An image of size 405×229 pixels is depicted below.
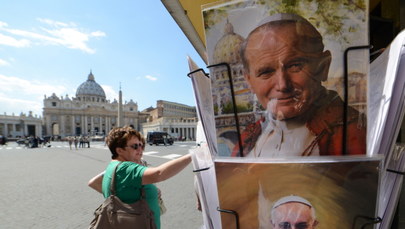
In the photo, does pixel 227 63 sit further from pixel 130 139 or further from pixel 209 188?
pixel 130 139

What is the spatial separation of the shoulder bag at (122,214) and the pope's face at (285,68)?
4.11 feet

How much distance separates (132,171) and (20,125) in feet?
385

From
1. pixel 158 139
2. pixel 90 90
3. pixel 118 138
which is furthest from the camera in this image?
pixel 90 90

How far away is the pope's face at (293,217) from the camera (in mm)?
950

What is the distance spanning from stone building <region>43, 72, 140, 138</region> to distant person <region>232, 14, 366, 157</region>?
98362mm

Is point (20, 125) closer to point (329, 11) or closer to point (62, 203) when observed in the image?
point (62, 203)

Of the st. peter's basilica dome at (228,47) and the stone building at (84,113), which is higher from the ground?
the stone building at (84,113)

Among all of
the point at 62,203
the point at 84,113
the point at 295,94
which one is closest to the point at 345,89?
the point at 295,94

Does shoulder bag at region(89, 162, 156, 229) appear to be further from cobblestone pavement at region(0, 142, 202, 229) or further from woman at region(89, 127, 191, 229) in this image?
cobblestone pavement at region(0, 142, 202, 229)

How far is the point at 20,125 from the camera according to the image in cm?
9625

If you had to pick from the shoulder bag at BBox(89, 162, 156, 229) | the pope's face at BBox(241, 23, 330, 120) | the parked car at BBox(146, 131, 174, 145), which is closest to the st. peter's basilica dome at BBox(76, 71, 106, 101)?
the parked car at BBox(146, 131, 174, 145)

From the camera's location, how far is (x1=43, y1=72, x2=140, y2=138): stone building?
100938 millimetres

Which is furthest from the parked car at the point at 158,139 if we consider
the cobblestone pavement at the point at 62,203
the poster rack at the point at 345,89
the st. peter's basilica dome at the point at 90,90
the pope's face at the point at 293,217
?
the st. peter's basilica dome at the point at 90,90

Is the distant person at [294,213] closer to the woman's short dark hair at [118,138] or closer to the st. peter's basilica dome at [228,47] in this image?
the st. peter's basilica dome at [228,47]
